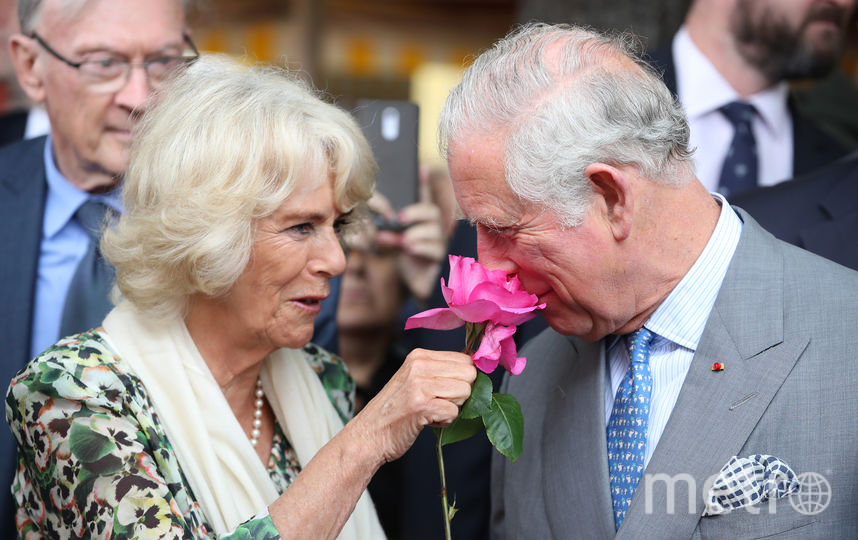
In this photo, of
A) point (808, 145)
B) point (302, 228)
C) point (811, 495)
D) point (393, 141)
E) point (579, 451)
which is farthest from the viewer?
point (808, 145)

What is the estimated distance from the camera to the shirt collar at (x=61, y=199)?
3193 mm

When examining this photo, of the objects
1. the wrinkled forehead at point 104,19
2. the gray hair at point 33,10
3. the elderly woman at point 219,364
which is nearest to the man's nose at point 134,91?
the wrinkled forehead at point 104,19

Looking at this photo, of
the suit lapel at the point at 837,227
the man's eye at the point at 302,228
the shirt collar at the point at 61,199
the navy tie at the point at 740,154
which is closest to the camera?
the man's eye at the point at 302,228

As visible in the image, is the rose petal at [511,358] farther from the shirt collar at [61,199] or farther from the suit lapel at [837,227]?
the shirt collar at [61,199]

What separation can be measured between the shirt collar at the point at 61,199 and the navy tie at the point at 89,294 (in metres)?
0.14

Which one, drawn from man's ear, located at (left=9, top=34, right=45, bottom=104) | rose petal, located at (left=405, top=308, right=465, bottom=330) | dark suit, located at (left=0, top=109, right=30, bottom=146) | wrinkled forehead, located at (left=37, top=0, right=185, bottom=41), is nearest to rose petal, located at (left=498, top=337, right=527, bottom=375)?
rose petal, located at (left=405, top=308, right=465, bottom=330)

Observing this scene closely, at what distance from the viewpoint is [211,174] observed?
7.84ft

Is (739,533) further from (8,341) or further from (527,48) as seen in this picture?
(8,341)

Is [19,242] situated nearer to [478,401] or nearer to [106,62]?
[106,62]

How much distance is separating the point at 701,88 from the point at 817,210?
1.01 m

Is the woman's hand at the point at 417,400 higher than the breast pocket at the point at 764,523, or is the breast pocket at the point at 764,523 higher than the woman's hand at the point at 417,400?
the woman's hand at the point at 417,400

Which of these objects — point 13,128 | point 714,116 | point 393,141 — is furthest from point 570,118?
point 13,128

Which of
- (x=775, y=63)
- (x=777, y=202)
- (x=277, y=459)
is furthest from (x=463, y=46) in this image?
(x=277, y=459)

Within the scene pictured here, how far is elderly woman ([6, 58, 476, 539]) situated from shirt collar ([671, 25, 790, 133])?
166cm
